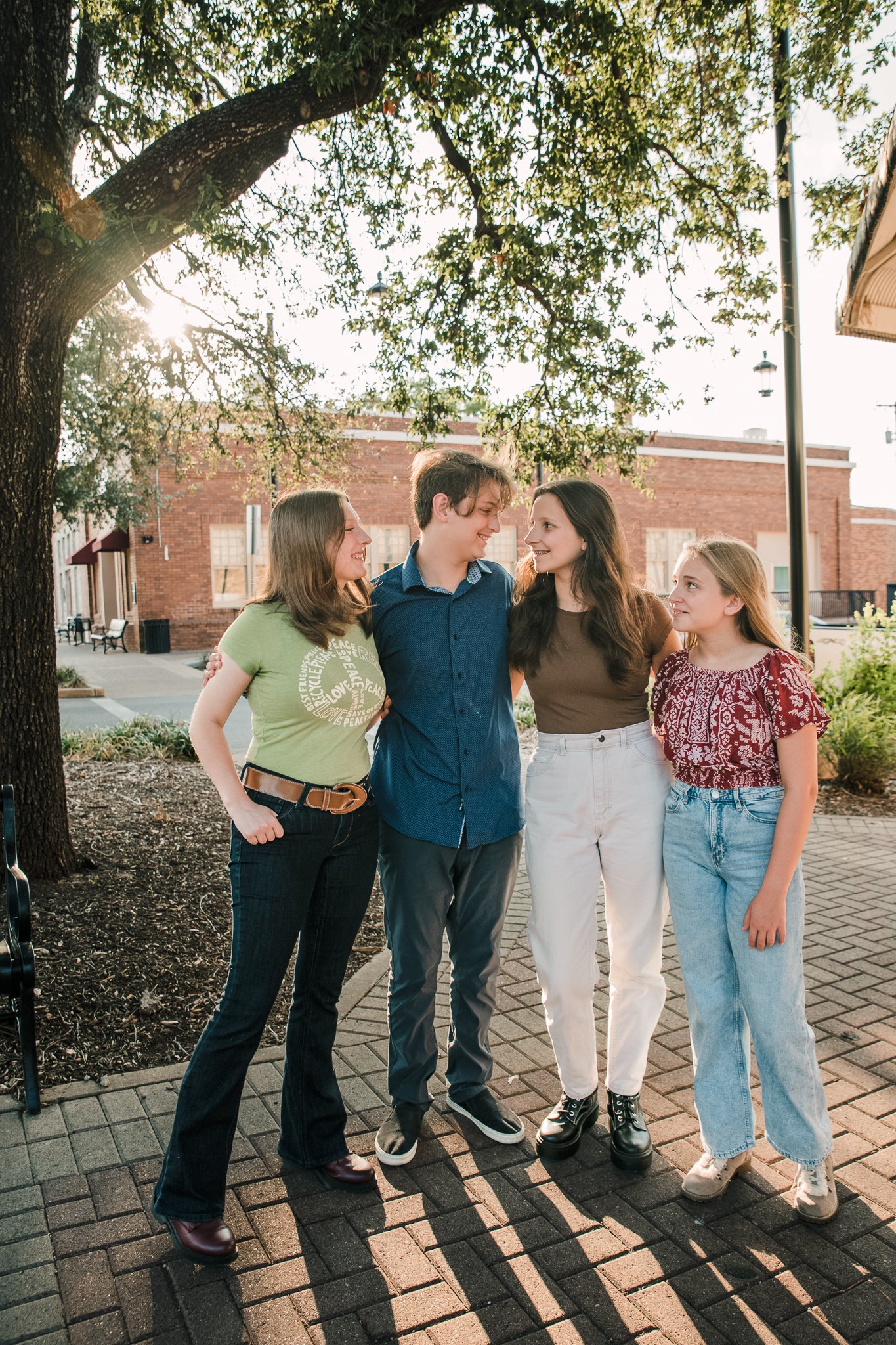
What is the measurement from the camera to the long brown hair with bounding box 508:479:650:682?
9.69ft

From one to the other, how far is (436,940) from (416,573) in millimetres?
1190

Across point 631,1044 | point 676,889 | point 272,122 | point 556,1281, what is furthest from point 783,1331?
point 272,122

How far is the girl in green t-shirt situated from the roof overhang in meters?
2.60

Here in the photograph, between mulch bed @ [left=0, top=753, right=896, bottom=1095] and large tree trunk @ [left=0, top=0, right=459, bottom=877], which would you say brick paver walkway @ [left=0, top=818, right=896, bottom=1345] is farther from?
large tree trunk @ [left=0, top=0, right=459, bottom=877]

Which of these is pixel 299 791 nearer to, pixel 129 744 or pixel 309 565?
pixel 309 565

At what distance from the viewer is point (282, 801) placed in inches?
103

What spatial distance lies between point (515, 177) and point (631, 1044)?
618 cm

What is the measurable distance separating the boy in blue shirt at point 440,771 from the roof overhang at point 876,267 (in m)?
2.06

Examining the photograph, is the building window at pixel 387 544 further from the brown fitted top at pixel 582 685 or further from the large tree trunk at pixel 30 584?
the brown fitted top at pixel 582 685

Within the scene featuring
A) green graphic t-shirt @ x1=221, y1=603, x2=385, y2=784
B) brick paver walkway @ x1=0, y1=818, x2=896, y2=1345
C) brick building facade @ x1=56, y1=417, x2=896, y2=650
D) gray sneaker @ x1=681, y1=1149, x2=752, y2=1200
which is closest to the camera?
brick paver walkway @ x1=0, y1=818, x2=896, y2=1345

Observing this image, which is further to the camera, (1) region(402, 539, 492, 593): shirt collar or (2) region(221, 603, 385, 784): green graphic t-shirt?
(1) region(402, 539, 492, 593): shirt collar

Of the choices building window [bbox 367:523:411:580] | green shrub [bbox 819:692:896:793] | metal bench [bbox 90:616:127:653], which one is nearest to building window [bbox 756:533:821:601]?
building window [bbox 367:523:411:580]

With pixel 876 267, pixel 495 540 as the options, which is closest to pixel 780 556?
pixel 495 540

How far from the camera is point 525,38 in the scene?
5.89 metres
